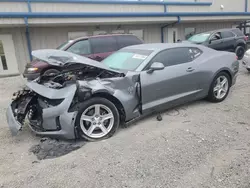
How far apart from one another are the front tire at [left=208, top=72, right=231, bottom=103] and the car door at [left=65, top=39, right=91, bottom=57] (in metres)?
4.81

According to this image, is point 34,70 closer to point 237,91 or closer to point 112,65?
point 112,65

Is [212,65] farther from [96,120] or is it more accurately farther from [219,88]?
[96,120]

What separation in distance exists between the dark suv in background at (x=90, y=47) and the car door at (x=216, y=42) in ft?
15.0

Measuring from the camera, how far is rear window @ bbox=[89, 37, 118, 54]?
8094mm

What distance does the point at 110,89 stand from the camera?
351 cm

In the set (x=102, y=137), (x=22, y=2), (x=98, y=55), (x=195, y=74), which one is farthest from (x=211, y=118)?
(x=22, y=2)

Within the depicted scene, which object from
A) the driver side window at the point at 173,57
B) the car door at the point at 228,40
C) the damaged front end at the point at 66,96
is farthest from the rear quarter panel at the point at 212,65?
the car door at the point at 228,40

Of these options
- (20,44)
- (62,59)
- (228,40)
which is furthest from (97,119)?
(228,40)

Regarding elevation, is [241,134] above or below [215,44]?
below

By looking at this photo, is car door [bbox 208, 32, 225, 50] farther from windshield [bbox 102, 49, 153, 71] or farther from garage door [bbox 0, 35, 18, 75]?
garage door [bbox 0, 35, 18, 75]

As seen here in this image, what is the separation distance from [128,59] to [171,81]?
977mm

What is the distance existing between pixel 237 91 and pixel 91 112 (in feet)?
13.9

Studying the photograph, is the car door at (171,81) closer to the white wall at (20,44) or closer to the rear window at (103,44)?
the rear window at (103,44)

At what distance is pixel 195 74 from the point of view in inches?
173
